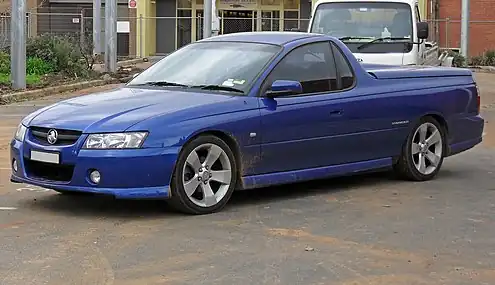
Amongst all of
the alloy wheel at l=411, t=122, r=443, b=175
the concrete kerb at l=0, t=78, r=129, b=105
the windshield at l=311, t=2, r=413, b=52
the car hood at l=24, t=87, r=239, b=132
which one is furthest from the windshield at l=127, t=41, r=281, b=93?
the concrete kerb at l=0, t=78, r=129, b=105

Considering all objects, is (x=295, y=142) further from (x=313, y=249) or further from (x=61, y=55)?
(x=61, y=55)

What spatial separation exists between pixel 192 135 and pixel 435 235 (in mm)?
2104

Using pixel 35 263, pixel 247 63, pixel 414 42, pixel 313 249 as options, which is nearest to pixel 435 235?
pixel 313 249

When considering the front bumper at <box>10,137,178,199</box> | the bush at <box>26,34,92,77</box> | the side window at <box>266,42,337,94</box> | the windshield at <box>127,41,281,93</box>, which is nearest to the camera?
the front bumper at <box>10,137,178,199</box>

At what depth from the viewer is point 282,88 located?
26.2ft

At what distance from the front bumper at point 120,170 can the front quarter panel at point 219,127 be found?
0.11m

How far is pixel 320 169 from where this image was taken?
8.49 metres

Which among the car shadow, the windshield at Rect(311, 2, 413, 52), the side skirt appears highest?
the windshield at Rect(311, 2, 413, 52)

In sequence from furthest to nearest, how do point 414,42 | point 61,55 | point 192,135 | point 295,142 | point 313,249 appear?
point 61,55 → point 414,42 → point 295,142 → point 192,135 → point 313,249

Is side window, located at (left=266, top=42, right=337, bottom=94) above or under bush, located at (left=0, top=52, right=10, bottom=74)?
above

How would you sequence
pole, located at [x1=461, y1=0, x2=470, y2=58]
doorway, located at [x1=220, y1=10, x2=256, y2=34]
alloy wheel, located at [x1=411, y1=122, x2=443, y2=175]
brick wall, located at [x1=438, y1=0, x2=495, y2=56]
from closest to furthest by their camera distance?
alloy wheel, located at [x1=411, y1=122, x2=443, y2=175] → pole, located at [x1=461, y1=0, x2=470, y2=58] → brick wall, located at [x1=438, y1=0, x2=495, y2=56] → doorway, located at [x1=220, y1=10, x2=256, y2=34]

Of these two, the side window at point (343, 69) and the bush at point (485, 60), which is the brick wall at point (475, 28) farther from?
the side window at point (343, 69)

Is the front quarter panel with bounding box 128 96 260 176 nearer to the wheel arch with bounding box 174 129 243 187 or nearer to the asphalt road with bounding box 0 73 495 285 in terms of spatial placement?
the wheel arch with bounding box 174 129 243 187

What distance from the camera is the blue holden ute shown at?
7.23 meters
